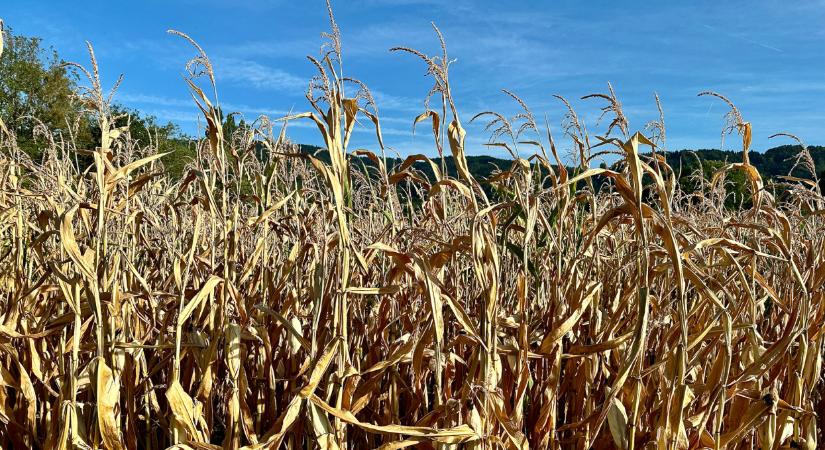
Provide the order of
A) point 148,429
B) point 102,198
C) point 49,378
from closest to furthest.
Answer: point 102,198 → point 148,429 → point 49,378

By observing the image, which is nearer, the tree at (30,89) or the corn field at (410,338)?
the corn field at (410,338)

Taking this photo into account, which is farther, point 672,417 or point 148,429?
point 148,429

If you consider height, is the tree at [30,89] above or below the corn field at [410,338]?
above

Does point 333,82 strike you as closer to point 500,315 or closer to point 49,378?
point 500,315

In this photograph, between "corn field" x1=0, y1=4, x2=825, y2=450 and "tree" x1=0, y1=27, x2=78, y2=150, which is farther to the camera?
"tree" x1=0, y1=27, x2=78, y2=150

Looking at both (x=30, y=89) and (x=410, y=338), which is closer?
(x=410, y=338)

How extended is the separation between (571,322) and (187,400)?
2.95ft

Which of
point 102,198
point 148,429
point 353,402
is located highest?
point 102,198

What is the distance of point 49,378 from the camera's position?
5.96 ft

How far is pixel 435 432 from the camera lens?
133cm

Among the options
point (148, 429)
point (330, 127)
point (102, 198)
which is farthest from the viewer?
point (148, 429)

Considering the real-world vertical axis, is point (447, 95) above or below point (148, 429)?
above

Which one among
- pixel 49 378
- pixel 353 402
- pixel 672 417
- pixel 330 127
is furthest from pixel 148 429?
pixel 672 417

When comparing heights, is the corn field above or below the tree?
below
